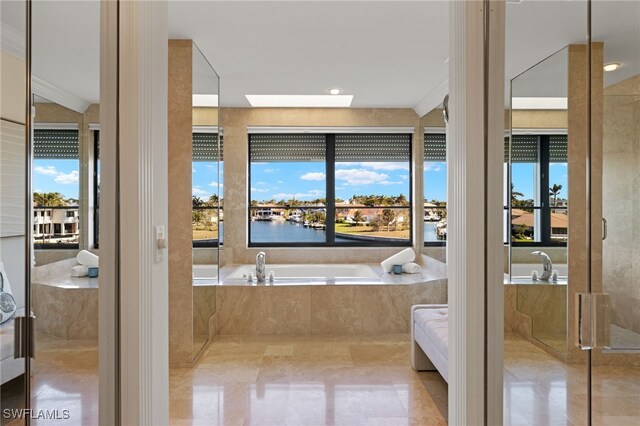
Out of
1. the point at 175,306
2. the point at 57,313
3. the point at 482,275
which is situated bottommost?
the point at 175,306

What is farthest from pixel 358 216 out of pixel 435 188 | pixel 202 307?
pixel 202 307

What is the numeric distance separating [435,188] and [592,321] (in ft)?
14.1

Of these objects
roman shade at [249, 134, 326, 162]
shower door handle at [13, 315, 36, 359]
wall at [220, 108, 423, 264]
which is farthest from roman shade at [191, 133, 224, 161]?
shower door handle at [13, 315, 36, 359]

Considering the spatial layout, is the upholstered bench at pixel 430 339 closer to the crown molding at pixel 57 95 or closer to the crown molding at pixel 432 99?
the crown molding at pixel 57 95

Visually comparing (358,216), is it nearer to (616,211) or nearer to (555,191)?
(555,191)

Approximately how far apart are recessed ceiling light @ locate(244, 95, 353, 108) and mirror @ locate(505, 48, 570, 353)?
379 centimetres

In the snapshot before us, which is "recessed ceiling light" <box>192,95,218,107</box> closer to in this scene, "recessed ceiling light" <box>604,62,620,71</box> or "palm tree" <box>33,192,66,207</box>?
"palm tree" <box>33,192,66,207</box>

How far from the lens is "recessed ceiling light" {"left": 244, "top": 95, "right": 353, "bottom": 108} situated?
5184mm

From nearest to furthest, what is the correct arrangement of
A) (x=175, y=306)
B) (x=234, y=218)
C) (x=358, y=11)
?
(x=358, y=11)
(x=175, y=306)
(x=234, y=218)

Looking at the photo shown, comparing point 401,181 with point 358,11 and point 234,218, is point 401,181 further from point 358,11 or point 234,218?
point 358,11

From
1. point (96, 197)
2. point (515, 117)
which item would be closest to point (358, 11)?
point (515, 117)

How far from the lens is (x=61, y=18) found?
1383 mm

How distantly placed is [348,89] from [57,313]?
3878mm

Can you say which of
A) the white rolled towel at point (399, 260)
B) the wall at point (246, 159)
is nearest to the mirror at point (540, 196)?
the white rolled towel at point (399, 260)
